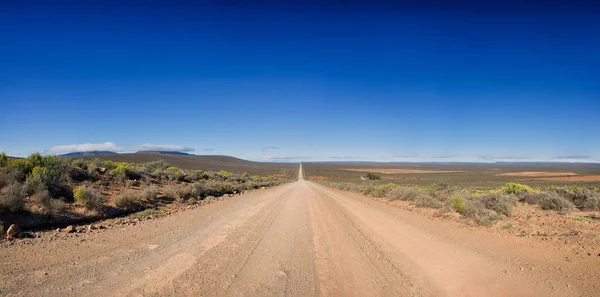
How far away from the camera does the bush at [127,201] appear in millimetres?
11891

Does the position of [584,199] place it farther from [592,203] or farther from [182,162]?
[182,162]

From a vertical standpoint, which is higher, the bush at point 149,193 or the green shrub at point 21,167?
the green shrub at point 21,167

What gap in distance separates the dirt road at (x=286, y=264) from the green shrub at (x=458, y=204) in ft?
10.9

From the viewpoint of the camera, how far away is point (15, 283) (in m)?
4.52

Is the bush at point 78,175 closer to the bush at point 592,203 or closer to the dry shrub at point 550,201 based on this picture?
the dry shrub at point 550,201

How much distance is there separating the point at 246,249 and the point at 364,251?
2.77 metres

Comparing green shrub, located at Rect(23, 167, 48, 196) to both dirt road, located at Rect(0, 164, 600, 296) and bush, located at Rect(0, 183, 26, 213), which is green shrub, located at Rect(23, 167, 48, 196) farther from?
dirt road, located at Rect(0, 164, 600, 296)

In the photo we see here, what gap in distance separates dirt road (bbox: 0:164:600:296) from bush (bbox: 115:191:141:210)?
3650 mm

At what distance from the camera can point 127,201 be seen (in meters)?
12.3

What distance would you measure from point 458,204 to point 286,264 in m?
10.2

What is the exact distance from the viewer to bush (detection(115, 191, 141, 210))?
11891mm

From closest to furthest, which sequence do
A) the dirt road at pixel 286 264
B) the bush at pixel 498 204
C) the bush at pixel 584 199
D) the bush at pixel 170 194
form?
the dirt road at pixel 286 264
the bush at pixel 498 204
the bush at pixel 584 199
the bush at pixel 170 194

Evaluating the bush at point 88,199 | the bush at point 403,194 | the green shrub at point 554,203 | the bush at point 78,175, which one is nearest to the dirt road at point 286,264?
the bush at point 88,199

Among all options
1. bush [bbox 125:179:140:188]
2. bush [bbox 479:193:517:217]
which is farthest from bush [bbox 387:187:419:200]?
bush [bbox 125:179:140:188]
